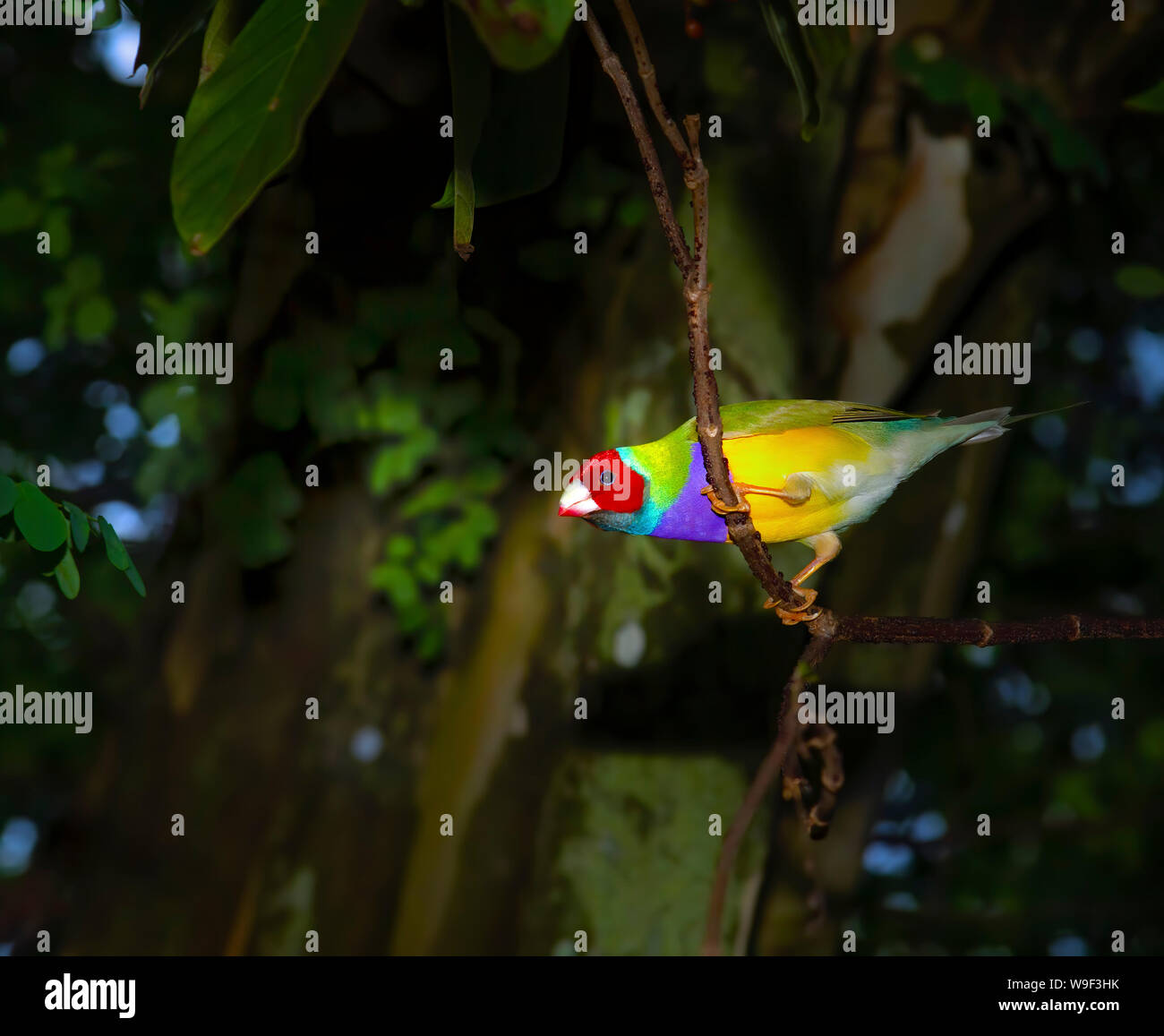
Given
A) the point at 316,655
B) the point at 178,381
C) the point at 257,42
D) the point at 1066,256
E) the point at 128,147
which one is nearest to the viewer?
the point at 257,42

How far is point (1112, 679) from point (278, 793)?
15.6ft

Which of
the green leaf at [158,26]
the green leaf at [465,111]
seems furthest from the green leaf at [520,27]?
the green leaf at [158,26]

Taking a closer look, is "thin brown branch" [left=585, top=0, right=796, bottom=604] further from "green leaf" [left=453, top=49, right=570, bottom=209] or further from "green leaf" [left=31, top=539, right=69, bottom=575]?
"green leaf" [left=31, top=539, right=69, bottom=575]

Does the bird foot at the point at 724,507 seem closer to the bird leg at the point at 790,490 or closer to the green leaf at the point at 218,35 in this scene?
the bird leg at the point at 790,490

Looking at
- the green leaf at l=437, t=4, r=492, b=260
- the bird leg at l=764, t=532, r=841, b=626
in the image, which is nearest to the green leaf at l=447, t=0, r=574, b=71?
the green leaf at l=437, t=4, r=492, b=260

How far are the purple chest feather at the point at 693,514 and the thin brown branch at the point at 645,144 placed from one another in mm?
826

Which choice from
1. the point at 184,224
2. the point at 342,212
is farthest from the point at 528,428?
the point at 184,224

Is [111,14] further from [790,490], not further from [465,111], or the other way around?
[790,490]

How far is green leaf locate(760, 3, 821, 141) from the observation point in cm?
150

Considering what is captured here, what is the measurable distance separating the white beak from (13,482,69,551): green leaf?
97cm

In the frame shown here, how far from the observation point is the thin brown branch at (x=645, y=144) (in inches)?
46.5

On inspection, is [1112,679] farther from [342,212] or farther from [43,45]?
[43,45]

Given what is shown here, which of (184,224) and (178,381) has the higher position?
(178,381)

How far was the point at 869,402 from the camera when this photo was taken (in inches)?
137
